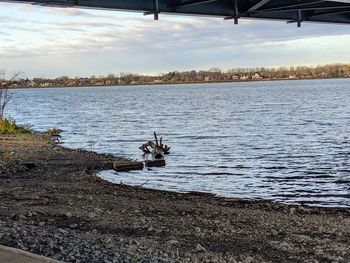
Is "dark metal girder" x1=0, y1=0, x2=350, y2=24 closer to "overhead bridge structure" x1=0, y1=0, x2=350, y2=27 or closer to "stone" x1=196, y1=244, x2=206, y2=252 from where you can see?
"overhead bridge structure" x1=0, y1=0, x2=350, y2=27

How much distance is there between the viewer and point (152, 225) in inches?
413

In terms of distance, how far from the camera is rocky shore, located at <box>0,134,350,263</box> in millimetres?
8211

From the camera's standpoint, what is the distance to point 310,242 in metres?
9.86

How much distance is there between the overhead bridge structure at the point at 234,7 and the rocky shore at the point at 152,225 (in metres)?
5.81

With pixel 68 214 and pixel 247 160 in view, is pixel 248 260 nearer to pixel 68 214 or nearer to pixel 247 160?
pixel 68 214

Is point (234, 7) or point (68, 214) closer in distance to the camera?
point (68, 214)

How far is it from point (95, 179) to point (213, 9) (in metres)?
7.72

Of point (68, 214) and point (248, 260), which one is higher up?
point (68, 214)

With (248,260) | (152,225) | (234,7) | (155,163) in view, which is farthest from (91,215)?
(155,163)

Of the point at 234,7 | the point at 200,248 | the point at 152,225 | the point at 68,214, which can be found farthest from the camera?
the point at 234,7

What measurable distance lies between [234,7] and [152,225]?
1132cm

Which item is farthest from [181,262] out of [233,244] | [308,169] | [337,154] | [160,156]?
[337,154]

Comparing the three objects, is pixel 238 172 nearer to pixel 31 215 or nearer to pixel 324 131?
pixel 31 215

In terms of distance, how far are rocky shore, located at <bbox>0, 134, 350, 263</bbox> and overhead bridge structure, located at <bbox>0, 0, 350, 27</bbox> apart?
19.1 feet
